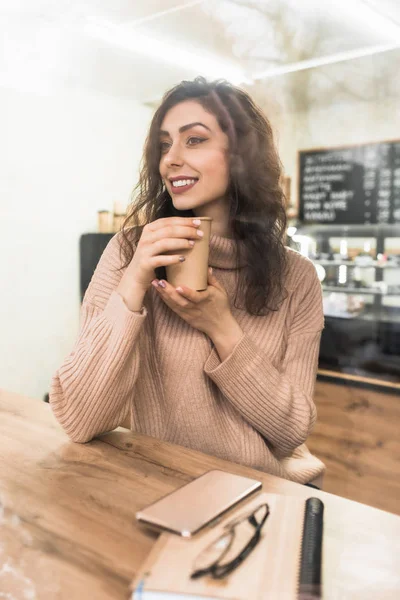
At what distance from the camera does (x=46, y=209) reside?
1.88 m

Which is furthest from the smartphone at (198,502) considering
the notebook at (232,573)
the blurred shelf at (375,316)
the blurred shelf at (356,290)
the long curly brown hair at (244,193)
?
the blurred shelf at (356,290)

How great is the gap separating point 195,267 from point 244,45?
0.82m

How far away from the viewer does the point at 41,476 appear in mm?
608

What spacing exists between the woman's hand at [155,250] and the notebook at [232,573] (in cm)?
37

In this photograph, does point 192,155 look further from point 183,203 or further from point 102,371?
point 102,371

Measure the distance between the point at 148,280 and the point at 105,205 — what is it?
38.2 inches

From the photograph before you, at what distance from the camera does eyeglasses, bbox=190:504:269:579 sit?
0.40 m

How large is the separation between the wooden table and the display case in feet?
2.80

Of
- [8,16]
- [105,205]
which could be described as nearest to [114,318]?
[105,205]

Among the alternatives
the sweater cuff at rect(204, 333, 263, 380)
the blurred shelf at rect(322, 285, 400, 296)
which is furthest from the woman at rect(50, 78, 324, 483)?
the blurred shelf at rect(322, 285, 400, 296)

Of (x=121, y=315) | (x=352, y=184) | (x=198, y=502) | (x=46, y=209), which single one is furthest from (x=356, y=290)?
(x=198, y=502)

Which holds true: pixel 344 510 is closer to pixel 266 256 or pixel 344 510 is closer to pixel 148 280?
pixel 148 280

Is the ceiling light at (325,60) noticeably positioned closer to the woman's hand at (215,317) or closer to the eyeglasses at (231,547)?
the woman's hand at (215,317)

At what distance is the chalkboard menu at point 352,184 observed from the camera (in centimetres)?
173
